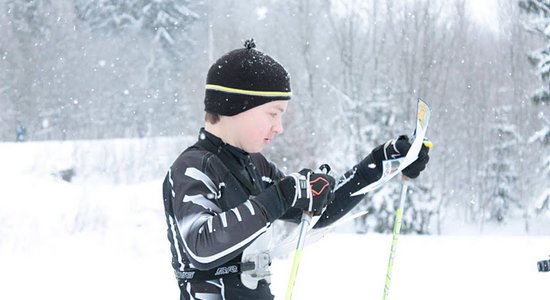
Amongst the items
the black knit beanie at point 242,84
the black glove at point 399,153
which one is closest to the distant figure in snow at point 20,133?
the black glove at point 399,153

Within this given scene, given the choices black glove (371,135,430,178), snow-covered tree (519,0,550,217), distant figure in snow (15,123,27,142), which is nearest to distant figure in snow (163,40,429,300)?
black glove (371,135,430,178)

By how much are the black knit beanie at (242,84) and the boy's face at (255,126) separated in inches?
1.0

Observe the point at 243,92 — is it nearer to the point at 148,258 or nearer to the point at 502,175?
the point at 148,258

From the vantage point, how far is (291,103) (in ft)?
72.0

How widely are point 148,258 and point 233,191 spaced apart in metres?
7.84

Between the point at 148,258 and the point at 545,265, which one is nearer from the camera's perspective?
the point at 545,265

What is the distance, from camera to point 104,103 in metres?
32.1

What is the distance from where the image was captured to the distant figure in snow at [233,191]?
2.11 m

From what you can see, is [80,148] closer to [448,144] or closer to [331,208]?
[448,144]

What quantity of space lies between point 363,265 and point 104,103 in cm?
2544

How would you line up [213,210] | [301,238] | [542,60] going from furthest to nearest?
[542,60], [301,238], [213,210]

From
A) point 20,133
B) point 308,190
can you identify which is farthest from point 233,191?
point 20,133

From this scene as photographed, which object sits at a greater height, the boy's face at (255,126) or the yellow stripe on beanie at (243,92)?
the yellow stripe on beanie at (243,92)

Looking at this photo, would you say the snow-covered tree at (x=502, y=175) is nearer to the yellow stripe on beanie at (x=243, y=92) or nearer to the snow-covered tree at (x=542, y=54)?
the snow-covered tree at (x=542, y=54)
